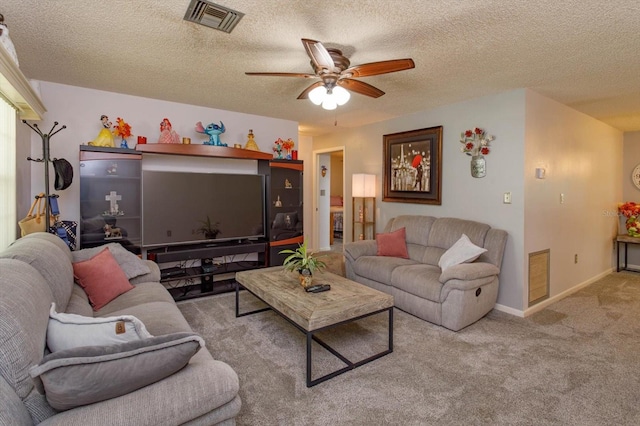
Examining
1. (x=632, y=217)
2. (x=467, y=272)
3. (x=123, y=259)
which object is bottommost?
(x=467, y=272)

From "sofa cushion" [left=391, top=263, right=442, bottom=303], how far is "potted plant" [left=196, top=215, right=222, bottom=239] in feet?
7.58

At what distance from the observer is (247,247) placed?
4.46m

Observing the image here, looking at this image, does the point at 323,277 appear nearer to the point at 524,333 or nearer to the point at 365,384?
the point at 365,384

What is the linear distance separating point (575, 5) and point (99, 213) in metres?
4.40

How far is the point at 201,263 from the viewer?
169 inches

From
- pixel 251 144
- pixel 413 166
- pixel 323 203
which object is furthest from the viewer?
pixel 323 203

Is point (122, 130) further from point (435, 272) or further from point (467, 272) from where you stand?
point (467, 272)

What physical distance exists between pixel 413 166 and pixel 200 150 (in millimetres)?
2851

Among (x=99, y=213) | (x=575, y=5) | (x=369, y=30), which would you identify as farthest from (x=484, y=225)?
(x=99, y=213)

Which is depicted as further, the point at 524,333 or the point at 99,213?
the point at 99,213

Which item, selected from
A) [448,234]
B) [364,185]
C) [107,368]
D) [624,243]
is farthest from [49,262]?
[624,243]

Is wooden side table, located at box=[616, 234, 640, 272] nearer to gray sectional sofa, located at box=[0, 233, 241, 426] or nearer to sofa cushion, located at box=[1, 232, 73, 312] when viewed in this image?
gray sectional sofa, located at box=[0, 233, 241, 426]

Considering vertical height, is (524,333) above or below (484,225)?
below

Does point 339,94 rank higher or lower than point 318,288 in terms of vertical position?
higher
